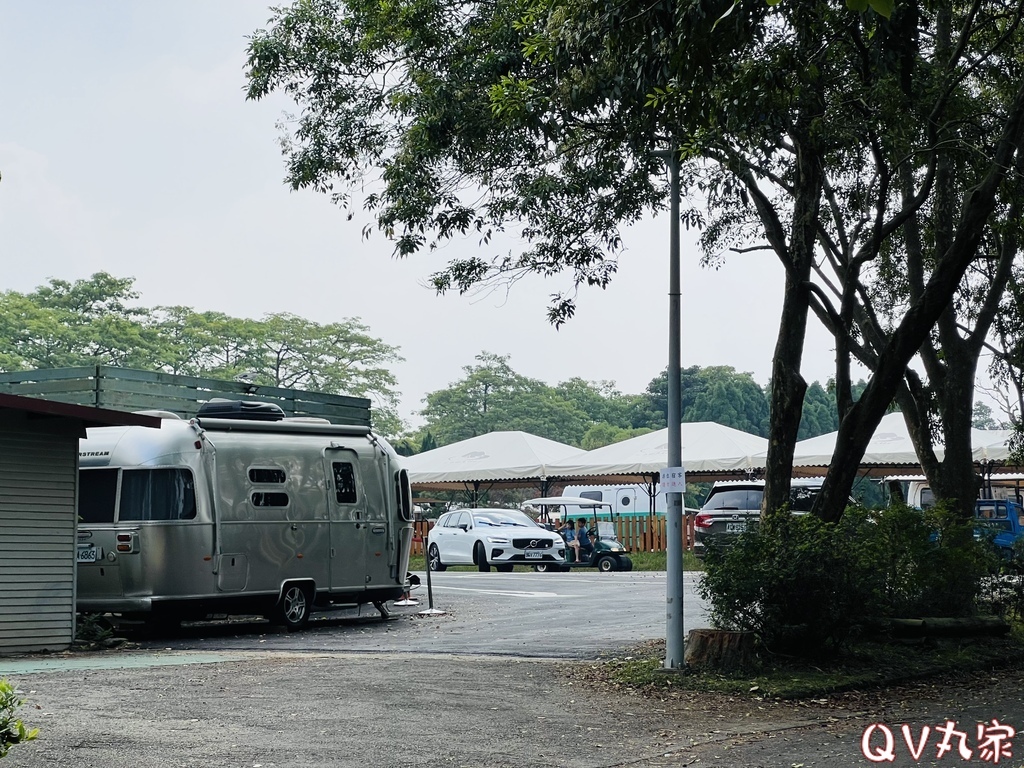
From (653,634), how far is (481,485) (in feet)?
89.0

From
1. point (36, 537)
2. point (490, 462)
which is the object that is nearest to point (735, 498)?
point (490, 462)

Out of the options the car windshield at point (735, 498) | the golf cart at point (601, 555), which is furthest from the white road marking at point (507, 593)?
the car windshield at point (735, 498)

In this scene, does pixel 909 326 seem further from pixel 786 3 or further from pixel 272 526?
pixel 272 526

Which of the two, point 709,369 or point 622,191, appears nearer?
point 622,191

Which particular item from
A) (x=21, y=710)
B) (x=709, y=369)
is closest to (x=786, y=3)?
(x=21, y=710)

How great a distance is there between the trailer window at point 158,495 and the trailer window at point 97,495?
16cm

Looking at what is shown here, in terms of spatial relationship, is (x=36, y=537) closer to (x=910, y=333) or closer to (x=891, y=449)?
(x=910, y=333)

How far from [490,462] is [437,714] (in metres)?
30.0

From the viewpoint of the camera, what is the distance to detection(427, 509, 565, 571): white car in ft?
103

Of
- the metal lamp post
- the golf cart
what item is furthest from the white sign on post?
the golf cart

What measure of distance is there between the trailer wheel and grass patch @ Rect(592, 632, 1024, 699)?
212 inches

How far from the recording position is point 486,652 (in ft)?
48.0

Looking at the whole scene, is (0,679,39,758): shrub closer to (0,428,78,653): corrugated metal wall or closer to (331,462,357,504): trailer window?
(0,428,78,653): corrugated metal wall

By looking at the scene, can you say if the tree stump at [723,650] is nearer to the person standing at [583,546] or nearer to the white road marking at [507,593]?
the white road marking at [507,593]
